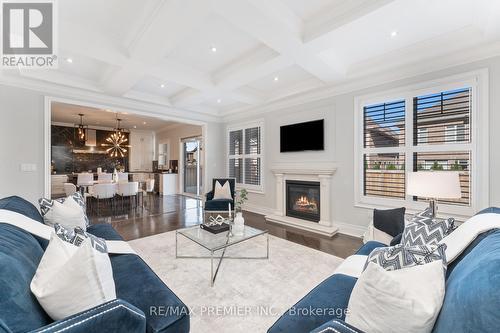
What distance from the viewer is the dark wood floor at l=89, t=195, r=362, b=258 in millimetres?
3449

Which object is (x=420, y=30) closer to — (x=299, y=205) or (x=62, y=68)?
(x=299, y=205)

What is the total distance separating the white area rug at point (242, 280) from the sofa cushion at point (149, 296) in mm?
599

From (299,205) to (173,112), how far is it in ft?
12.3

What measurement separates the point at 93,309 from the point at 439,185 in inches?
107

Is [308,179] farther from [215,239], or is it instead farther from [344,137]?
[215,239]

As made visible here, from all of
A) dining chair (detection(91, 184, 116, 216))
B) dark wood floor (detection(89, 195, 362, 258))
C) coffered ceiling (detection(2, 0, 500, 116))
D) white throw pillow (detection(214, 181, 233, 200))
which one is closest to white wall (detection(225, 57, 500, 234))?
coffered ceiling (detection(2, 0, 500, 116))

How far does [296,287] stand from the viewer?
2232 mm

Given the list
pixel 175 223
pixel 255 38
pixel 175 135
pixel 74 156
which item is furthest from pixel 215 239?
pixel 74 156

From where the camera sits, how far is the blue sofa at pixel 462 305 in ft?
2.21

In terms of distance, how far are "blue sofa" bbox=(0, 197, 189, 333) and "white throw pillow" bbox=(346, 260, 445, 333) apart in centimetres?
88

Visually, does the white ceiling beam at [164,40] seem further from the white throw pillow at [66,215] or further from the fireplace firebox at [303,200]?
the fireplace firebox at [303,200]

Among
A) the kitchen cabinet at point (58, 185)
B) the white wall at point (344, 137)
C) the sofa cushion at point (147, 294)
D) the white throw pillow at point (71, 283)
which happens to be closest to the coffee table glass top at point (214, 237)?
the sofa cushion at point (147, 294)

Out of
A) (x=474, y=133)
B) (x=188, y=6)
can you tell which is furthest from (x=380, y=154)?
(x=188, y=6)

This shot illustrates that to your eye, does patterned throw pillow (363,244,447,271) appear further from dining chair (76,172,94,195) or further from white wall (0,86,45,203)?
dining chair (76,172,94,195)
